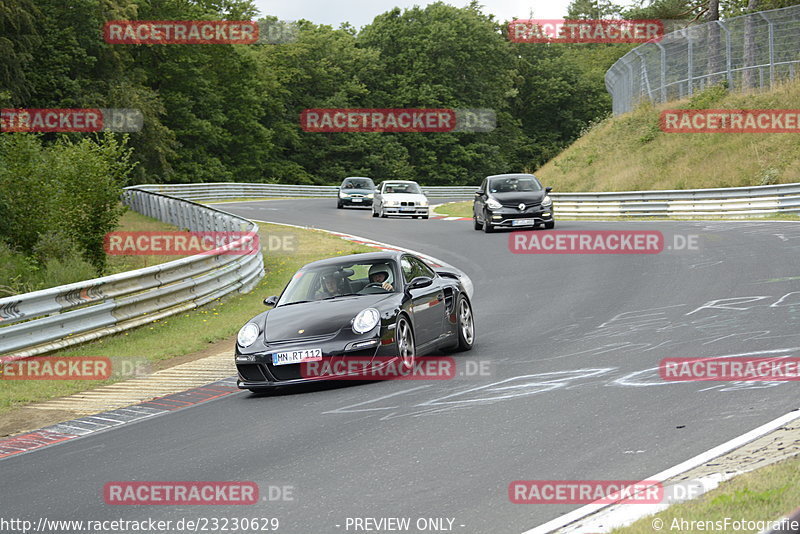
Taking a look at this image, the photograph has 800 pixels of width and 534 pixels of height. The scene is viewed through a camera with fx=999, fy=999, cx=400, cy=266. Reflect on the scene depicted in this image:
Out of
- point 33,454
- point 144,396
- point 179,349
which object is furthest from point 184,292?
point 33,454

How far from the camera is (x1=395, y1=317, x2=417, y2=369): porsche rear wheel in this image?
9827 millimetres

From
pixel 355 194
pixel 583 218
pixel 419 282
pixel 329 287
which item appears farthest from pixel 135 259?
pixel 355 194

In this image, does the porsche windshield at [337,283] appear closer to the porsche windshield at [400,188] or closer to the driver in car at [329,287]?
the driver in car at [329,287]

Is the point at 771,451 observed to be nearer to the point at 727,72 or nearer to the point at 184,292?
the point at 184,292

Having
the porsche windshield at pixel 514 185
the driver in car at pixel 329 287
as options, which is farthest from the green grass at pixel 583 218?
the driver in car at pixel 329 287

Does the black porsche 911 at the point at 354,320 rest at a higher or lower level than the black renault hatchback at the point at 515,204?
lower

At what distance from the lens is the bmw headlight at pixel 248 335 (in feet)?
32.3

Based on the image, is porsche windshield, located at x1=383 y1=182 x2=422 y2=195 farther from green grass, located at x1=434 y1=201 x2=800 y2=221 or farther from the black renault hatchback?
the black renault hatchback

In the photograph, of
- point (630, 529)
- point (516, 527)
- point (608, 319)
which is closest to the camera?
point (630, 529)

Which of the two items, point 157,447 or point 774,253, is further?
point 774,253

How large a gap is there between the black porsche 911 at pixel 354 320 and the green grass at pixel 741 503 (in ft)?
15.9

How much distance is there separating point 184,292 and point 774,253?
34.3 ft

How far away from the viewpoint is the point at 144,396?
34.2 feet

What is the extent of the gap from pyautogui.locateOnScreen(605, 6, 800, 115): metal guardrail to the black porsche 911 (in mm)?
26087
